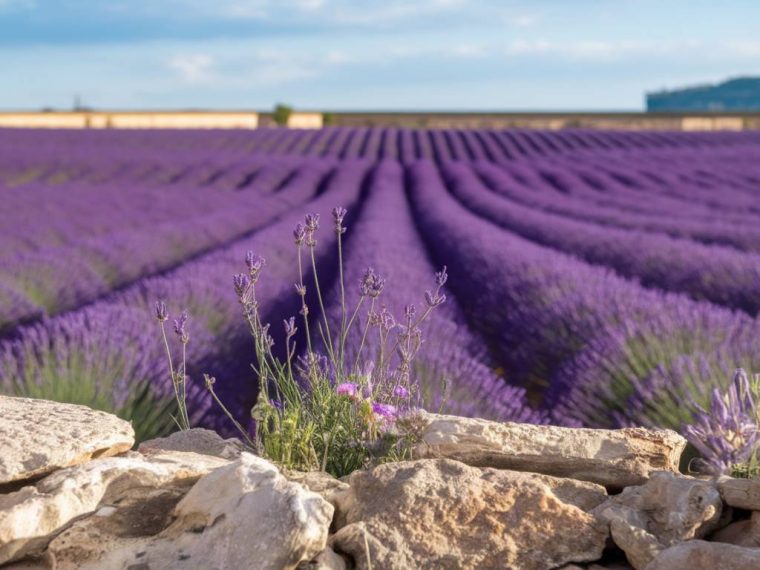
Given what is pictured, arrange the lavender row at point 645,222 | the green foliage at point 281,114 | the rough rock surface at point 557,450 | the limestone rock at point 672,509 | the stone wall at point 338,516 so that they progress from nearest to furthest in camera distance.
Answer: the stone wall at point 338,516 → the limestone rock at point 672,509 → the rough rock surface at point 557,450 → the lavender row at point 645,222 → the green foliage at point 281,114

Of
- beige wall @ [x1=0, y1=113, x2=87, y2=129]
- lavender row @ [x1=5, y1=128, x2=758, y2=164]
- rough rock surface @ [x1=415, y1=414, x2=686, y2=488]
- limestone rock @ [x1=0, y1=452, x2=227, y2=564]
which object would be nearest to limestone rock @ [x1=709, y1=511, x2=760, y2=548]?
rough rock surface @ [x1=415, y1=414, x2=686, y2=488]

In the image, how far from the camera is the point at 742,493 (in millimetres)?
1534

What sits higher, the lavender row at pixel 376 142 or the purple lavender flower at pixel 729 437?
the purple lavender flower at pixel 729 437

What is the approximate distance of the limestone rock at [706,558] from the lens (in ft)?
4.33

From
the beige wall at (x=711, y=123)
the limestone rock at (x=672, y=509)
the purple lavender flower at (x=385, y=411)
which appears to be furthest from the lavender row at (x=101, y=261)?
the beige wall at (x=711, y=123)

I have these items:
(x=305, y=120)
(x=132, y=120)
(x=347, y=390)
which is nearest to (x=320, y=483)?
(x=347, y=390)

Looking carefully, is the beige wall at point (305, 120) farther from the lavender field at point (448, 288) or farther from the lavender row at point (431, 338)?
the lavender row at point (431, 338)

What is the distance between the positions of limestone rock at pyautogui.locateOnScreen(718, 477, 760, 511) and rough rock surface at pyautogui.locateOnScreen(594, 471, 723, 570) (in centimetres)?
2

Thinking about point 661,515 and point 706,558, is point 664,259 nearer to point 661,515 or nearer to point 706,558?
point 661,515

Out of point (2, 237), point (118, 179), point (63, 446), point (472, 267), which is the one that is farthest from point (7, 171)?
point (63, 446)

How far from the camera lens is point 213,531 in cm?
146

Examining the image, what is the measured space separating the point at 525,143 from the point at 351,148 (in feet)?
17.5

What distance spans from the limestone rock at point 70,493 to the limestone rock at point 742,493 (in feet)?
3.07

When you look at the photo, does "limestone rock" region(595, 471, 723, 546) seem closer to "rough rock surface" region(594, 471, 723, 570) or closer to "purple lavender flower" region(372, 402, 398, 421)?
"rough rock surface" region(594, 471, 723, 570)
